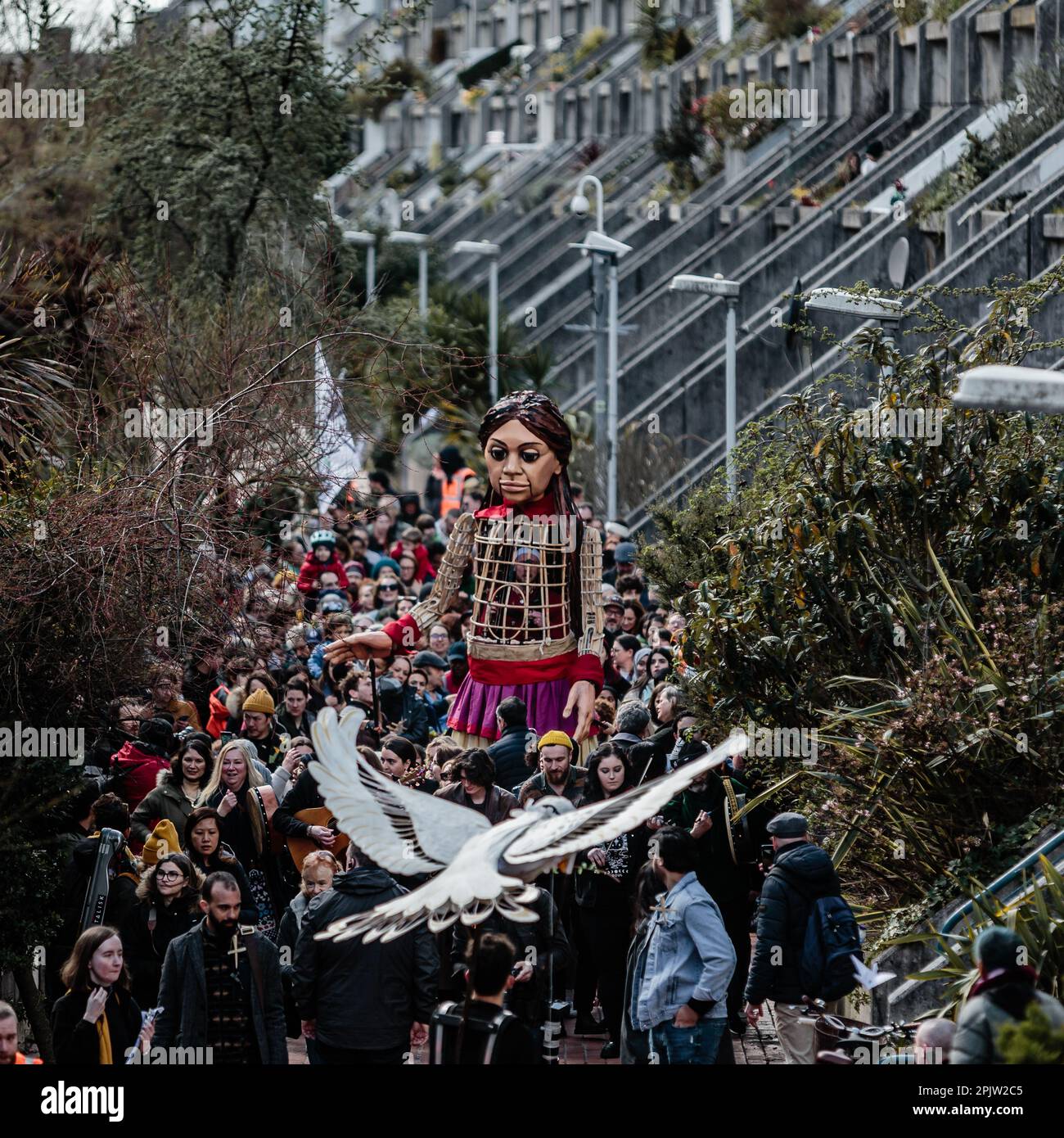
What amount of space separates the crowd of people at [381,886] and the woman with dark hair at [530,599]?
0.55 ft

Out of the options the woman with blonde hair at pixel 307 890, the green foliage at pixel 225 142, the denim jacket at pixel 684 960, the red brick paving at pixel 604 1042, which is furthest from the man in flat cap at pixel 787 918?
the green foliage at pixel 225 142

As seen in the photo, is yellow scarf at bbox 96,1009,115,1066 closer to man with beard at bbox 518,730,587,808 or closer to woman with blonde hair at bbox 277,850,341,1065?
woman with blonde hair at bbox 277,850,341,1065

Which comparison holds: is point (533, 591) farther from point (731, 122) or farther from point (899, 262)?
point (731, 122)

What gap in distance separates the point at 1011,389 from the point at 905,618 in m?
3.22

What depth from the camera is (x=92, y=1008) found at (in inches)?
341

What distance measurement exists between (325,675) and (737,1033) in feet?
17.4

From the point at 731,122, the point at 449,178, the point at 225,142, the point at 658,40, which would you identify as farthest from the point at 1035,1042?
the point at 449,178

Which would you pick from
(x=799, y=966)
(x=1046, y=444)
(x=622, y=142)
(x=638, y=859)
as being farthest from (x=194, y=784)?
(x=622, y=142)

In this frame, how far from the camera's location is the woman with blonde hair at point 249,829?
11266mm

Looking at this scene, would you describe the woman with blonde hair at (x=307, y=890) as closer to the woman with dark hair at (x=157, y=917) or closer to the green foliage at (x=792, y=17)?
the woman with dark hair at (x=157, y=917)

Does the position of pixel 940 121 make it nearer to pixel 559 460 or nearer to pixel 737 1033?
pixel 559 460

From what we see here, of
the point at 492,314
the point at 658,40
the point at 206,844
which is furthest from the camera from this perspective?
the point at 658,40

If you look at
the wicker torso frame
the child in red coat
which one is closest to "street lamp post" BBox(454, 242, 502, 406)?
the child in red coat

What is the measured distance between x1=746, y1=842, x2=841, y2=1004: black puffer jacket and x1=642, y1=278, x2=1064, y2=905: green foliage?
1.42 m
